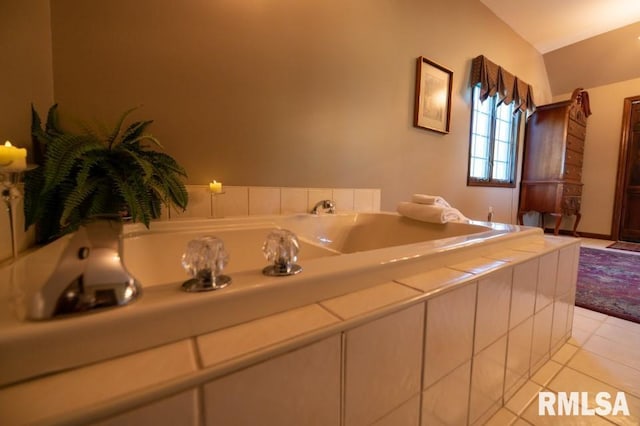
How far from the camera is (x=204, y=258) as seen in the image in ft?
1.41

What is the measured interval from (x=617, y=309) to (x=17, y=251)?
8.62 feet

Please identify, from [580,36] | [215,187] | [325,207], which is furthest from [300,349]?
[580,36]

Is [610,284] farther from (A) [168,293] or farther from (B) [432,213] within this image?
(A) [168,293]

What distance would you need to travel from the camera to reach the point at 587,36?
308cm

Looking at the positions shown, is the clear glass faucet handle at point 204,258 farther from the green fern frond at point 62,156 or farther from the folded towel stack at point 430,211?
the folded towel stack at point 430,211

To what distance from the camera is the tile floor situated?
78 cm

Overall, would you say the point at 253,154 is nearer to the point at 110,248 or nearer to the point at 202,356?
the point at 110,248

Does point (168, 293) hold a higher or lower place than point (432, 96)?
lower

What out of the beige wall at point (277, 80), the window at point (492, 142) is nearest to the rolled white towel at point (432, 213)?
the beige wall at point (277, 80)

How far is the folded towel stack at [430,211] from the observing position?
4.15 ft

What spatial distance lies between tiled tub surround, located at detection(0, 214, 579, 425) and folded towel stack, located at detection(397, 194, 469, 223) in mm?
452

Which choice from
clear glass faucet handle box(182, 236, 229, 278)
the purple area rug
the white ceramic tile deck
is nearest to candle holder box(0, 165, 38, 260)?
clear glass faucet handle box(182, 236, 229, 278)

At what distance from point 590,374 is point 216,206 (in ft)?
5.51


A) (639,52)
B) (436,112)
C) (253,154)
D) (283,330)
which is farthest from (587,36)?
(283,330)
